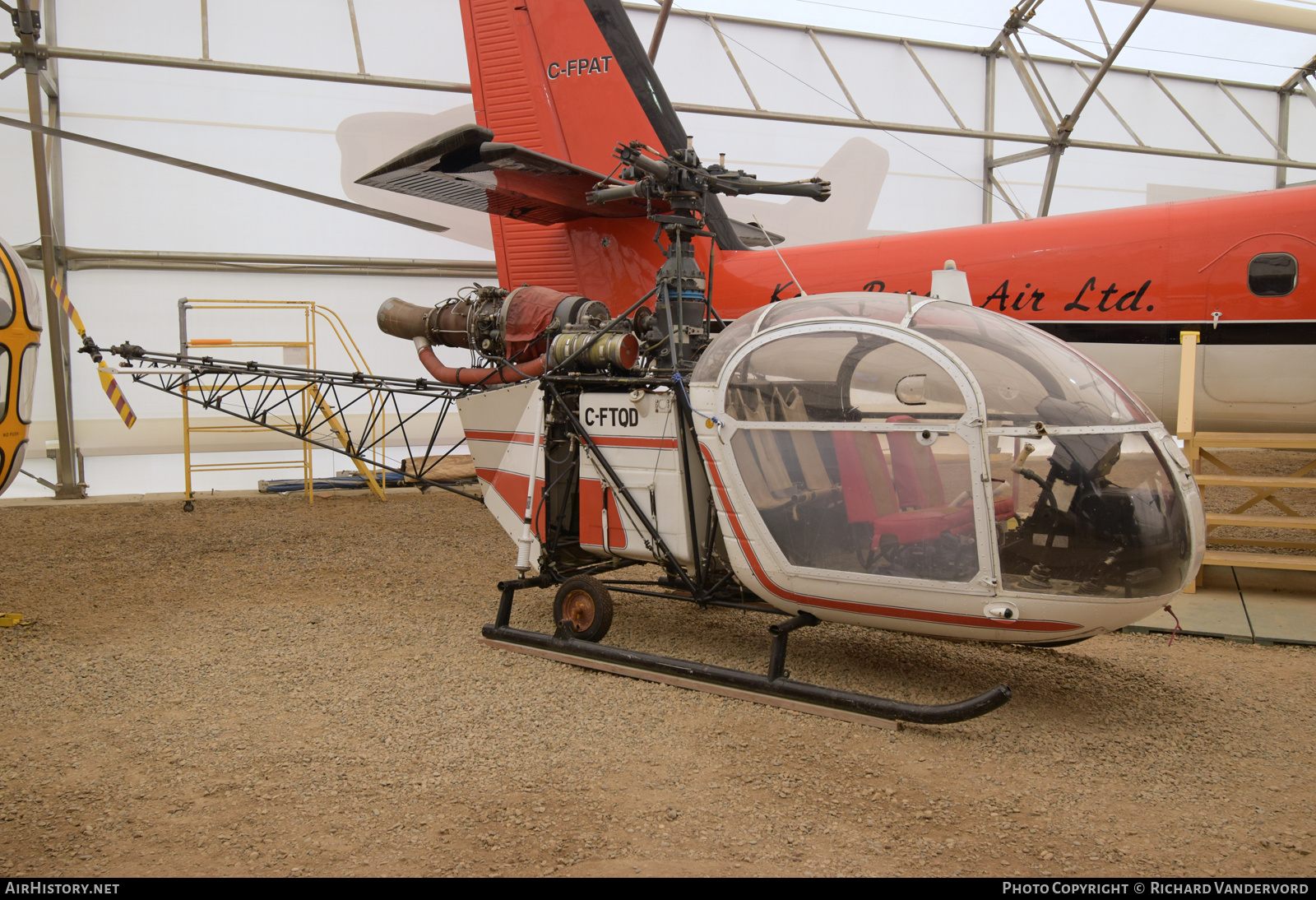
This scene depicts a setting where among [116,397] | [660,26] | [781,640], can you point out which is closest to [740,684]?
[781,640]

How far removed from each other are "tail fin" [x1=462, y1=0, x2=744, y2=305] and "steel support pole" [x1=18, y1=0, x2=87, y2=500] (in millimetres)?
5308

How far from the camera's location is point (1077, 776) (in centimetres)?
305

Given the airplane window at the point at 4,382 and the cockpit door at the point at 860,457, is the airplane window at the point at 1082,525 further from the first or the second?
the airplane window at the point at 4,382

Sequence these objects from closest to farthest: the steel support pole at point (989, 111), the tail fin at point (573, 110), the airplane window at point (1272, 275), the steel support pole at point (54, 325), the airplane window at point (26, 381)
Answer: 1. the airplane window at point (26, 381)
2. the airplane window at point (1272, 275)
3. the tail fin at point (573, 110)
4. the steel support pole at point (54, 325)
5. the steel support pole at point (989, 111)

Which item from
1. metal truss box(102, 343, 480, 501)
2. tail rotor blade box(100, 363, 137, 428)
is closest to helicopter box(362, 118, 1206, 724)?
metal truss box(102, 343, 480, 501)

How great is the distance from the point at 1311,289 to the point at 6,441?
7.78 meters

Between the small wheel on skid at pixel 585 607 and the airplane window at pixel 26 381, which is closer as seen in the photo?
the small wheel on skid at pixel 585 607

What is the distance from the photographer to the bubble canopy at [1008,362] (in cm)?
325

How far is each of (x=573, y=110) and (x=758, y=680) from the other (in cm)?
525

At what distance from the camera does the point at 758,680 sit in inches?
146

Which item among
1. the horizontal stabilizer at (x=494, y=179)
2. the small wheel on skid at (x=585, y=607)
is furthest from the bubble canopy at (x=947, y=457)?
the horizontal stabilizer at (x=494, y=179)

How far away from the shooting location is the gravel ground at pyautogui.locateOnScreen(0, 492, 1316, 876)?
8.48 feet

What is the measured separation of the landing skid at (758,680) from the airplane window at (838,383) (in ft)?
2.99
